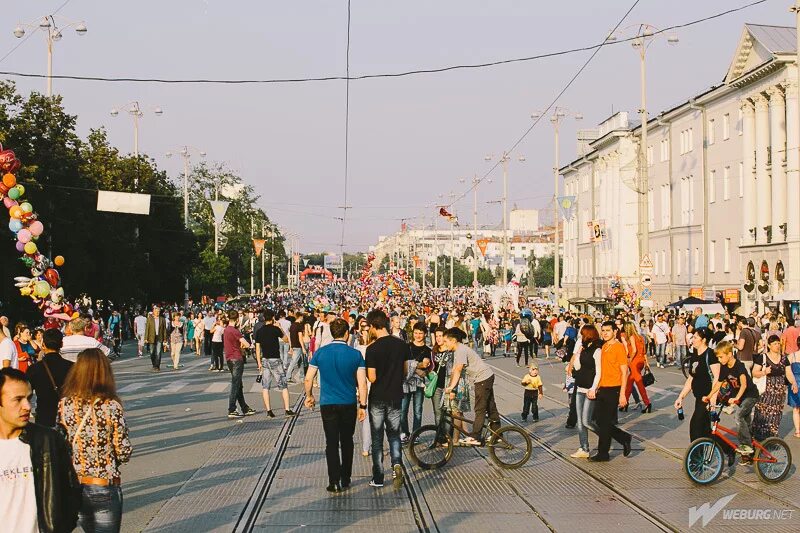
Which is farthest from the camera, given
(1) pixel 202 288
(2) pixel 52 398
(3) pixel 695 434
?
(1) pixel 202 288

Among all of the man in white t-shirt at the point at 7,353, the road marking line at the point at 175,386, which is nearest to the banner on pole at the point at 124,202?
the road marking line at the point at 175,386

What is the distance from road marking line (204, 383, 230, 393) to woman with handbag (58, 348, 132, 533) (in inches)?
676

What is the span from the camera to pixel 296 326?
23234 mm

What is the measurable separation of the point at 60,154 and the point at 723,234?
34.7m

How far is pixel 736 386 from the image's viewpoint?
1202 centimetres

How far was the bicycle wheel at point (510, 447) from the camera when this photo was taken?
12.6 metres

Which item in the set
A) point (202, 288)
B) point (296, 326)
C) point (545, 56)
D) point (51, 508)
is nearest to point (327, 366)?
point (51, 508)

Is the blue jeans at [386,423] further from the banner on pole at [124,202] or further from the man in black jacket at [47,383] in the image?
the banner on pole at [124,202]

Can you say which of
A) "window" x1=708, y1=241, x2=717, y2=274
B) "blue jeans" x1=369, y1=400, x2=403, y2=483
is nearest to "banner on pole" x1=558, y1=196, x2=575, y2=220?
"window" x1=708, y1=241, x2=717, y2=274

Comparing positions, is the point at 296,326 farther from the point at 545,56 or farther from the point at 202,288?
the point at 202,288

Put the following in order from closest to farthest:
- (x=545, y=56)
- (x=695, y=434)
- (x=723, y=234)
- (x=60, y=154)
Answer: (x=695, y=434) < (x=545, y=56) < (x=60, y=154) < (x=723, y=234)

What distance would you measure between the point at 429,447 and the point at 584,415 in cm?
196

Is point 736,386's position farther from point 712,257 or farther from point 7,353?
point 712,257

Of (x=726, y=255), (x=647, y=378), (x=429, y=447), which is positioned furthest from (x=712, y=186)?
(x=429, y=447)
